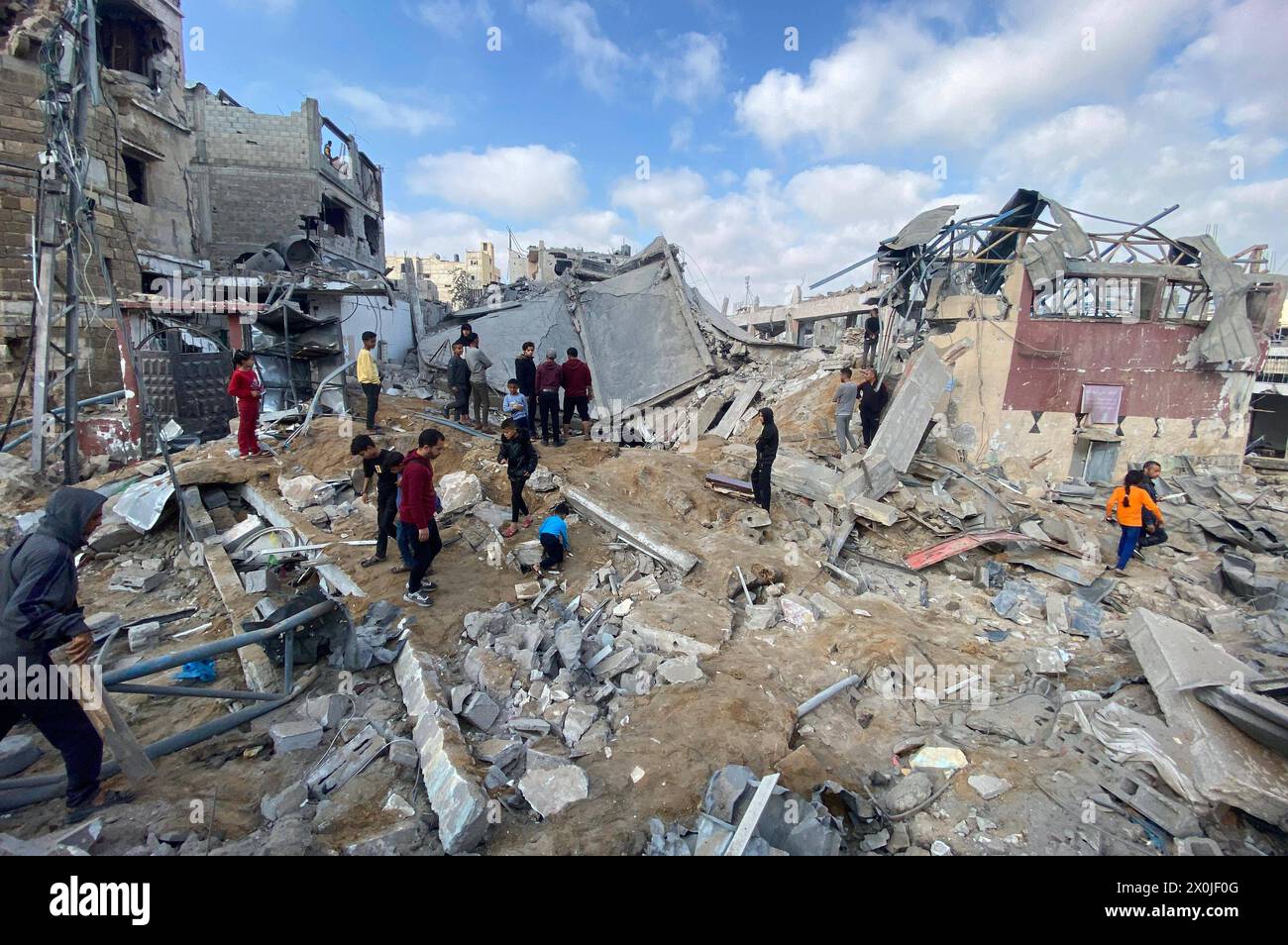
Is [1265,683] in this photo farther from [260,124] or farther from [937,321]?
[260,124]

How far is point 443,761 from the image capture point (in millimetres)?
3125

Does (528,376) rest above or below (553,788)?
above

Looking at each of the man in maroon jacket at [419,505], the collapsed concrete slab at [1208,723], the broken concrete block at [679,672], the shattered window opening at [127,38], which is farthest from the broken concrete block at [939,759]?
the shattered window opening at [127,38]

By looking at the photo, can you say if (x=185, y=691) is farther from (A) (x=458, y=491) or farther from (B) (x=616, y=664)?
(A) (x=458, y=491)

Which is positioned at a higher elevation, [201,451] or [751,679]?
[201,451]

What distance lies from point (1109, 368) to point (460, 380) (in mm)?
12348

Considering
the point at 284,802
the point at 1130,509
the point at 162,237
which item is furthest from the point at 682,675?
the point at 162,237

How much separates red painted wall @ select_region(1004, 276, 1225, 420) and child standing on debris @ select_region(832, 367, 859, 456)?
13.2 feet

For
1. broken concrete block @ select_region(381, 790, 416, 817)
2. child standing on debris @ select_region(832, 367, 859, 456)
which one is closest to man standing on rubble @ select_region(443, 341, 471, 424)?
child standing on debris @ select_region(832, 367, 859, 456)

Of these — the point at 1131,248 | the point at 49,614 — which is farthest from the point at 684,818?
the point at 1131,248

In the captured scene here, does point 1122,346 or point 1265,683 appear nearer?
point 1265,683

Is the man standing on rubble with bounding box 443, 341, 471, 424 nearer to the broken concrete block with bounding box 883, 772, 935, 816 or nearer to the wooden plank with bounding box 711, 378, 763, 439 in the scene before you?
the wooden plank with bounding box 711, 378, 763, 439

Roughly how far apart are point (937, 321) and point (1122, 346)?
11.8 feet

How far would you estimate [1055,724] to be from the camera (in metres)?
3.93
